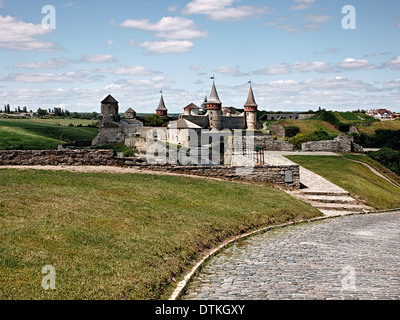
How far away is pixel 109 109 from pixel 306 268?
3889 inches

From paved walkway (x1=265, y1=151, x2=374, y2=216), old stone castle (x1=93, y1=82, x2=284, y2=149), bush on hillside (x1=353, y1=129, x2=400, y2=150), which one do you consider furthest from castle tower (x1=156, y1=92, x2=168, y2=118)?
paved walkway (x1=265, y1=151, x2=374, y2=216)

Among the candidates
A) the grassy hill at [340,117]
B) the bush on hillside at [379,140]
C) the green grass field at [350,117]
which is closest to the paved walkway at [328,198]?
the bush on hillside at [379,140]

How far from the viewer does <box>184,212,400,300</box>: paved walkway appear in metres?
8.58

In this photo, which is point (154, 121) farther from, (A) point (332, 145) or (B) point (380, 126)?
(A) point (332, 145)

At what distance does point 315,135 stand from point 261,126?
42620mm

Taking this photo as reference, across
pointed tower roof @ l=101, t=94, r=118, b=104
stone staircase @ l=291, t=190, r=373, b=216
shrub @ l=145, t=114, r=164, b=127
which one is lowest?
stone staircase @ l=291, t=190, r=373, b=216

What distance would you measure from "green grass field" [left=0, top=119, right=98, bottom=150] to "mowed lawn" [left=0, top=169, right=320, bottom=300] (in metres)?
72.0

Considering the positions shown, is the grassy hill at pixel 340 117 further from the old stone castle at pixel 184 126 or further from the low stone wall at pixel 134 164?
the low stone wall at pixel 134 164

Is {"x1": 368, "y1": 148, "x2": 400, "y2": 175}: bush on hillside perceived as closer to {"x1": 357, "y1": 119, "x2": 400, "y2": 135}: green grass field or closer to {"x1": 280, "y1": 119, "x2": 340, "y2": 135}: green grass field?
{"x1": 280, "y1": 119, "x2": 340, "y2": 135}: green grass field

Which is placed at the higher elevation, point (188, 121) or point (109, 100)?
point (109, 100)

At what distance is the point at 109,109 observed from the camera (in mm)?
104688

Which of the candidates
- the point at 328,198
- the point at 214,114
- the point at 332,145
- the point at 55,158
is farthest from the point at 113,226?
the point at 214,114

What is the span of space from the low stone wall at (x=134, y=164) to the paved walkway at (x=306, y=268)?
8936mm
